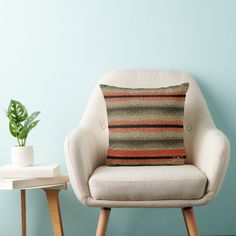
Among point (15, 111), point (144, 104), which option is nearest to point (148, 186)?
point (144, 104)

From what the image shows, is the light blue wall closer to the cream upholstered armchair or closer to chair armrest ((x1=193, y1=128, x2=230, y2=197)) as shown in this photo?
the cream upholstered armchair

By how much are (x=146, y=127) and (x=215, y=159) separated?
38 centimetres

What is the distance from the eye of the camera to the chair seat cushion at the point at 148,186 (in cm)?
197

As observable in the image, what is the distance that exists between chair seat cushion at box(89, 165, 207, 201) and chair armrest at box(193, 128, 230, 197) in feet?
0.12

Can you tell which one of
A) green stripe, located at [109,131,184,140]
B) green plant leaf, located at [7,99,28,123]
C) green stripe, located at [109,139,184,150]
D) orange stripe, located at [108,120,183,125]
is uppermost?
green plant leaf, located at [7,99,28,123]

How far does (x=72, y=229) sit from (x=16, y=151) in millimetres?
604

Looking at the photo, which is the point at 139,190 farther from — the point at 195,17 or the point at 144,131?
the point at 195,17

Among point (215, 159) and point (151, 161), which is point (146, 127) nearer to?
point (151, 161)

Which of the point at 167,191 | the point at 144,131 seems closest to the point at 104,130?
the point at 144,131

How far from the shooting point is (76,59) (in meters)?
2.69

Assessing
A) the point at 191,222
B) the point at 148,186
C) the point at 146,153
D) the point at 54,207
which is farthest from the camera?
the point at 54,207

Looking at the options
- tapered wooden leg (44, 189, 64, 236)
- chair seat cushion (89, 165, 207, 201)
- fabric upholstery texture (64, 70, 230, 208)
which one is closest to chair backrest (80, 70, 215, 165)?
fabric upholstery texture (64, 70, 230, 208)

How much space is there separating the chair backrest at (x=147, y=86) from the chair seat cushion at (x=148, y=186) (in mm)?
406

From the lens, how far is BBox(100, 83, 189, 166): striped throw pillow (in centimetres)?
225
